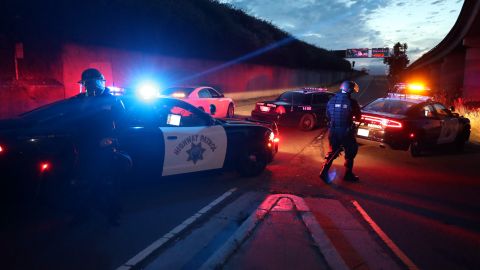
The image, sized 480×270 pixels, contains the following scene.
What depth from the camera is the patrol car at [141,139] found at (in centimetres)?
388

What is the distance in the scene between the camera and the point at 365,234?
15.4 feet

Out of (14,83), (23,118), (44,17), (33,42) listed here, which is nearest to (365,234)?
(23,118)

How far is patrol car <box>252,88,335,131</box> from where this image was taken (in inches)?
534

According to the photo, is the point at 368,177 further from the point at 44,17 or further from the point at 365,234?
the point at 44,17

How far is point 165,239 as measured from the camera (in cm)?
427

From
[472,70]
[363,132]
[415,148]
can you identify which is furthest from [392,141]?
[472,70]

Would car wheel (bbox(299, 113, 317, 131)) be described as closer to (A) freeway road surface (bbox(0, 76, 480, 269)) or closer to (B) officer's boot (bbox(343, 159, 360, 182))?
(A) freeway road surface (bbox(0, 76, 480, 269))

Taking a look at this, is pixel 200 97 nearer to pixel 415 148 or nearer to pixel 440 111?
pixel 415 148

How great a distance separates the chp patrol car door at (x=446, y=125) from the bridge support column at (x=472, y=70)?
42.8 feet

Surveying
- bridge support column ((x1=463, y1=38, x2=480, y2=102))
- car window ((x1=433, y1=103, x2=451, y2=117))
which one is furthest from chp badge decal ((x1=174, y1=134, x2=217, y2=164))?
bridge support column ((x1=463, y1=38, x2=480, y2=102))

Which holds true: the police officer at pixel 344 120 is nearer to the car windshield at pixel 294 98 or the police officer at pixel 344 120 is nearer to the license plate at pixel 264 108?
the license plate at pixel 264 108

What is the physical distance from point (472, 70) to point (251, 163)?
20049mm

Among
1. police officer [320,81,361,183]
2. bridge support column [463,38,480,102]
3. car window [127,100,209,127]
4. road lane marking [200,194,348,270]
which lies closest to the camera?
road lane marking [200,194,348,270]

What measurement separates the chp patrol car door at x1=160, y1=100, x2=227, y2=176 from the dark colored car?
14.3ft
